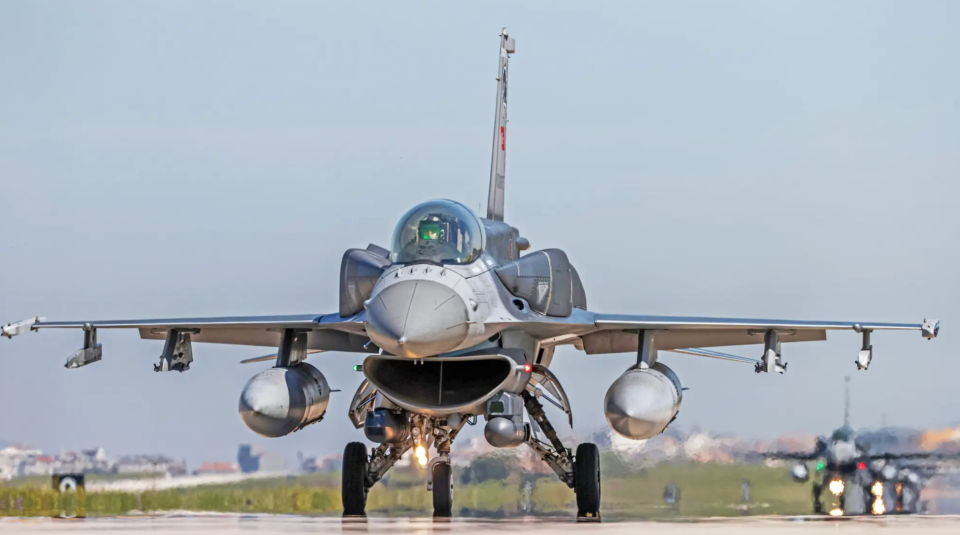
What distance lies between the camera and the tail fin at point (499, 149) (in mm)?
19594

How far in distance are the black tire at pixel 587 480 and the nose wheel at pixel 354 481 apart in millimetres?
2651

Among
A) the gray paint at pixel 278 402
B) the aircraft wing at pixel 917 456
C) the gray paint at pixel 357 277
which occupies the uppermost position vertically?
the gray paint at pixel 357 277

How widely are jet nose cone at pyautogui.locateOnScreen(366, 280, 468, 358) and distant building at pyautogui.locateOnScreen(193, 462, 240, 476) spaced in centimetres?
635

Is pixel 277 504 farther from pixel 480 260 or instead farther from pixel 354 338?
pixel 480 260

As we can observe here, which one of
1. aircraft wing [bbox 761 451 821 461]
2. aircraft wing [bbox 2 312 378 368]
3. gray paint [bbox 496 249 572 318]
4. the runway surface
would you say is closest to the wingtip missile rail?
aircraft wing [bbox 2 312 378 368]

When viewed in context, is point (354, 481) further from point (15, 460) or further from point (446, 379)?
point (15, 460)

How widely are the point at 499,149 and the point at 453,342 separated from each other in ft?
20.8

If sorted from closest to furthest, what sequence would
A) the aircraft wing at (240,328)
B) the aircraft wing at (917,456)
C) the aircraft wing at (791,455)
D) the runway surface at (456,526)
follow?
1. the runway surface at (456,526)
2. the aircraft wing at (240,328)
3. the aircraft wing at (791,455)
4. the aircraft wing at (917,456)

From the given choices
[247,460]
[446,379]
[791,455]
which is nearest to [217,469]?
[247,460]

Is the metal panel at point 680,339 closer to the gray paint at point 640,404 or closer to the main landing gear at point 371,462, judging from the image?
the gray paint at point 640,404

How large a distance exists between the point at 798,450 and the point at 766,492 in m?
0.89

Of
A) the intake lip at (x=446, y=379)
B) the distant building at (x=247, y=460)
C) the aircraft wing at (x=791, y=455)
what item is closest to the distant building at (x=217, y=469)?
the distant building at (x=247, y=460)

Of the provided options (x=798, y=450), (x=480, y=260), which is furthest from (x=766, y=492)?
(x=480, y=260)

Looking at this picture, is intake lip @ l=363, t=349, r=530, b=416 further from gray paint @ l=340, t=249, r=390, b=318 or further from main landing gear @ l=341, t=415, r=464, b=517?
main landing gear @ l=341, t=415, r=464, b=517
